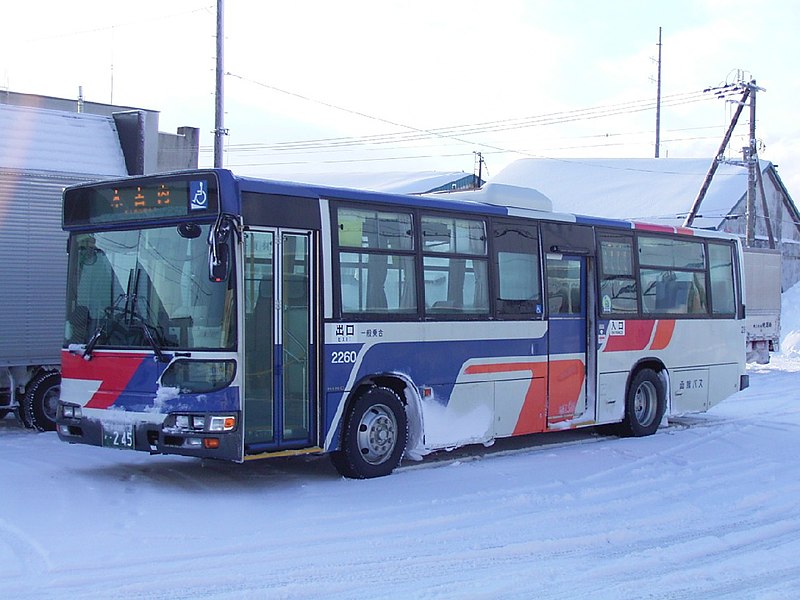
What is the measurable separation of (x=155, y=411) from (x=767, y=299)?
21020 mm

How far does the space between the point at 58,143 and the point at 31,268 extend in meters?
2.25

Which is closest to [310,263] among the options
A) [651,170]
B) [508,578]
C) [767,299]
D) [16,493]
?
[16,493]

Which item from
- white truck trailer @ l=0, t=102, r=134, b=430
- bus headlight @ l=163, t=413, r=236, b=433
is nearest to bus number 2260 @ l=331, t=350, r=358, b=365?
bus headlight @ l=163, t=413, r=236, b=433

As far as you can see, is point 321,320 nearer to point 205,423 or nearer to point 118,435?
point 205,423

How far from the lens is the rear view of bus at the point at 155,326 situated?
9.16 meters

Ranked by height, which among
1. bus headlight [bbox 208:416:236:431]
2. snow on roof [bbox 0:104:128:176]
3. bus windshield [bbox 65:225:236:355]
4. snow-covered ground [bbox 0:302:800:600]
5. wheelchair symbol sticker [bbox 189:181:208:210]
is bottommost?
snow-covered ground [bbox 0:302:800:600]

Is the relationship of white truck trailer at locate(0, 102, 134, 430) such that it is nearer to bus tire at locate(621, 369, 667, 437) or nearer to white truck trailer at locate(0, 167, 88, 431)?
white truck trailer at locate(0, 167, 88, 431)

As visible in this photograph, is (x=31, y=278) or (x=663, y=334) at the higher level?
(x=31, y=278)

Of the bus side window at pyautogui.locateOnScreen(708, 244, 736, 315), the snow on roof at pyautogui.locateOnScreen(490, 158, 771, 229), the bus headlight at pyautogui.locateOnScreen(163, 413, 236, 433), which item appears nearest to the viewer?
the bus headlight at pyautogui.locateOnScreen(163, 413, 236, 433)

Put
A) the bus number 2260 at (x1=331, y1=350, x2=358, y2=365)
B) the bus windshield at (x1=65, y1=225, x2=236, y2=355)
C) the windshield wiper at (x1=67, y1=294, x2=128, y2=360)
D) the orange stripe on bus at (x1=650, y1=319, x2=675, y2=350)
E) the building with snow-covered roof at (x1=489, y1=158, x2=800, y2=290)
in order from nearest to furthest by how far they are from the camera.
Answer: the bus windshield at (x1=65, y1=225, x2=236, y2=355) < the windshield wiper at (x1=67, y1=294, x2=128, y2=360) < the bus number 2260 at (x1=331, y1=350, x2=358, y2=365) < the orange stripe on bus at (x1=650, y1=319, x2=675, y2=350) < the building with snow-covered roof at (x1=489, y1=158, x2=800, y2=290)

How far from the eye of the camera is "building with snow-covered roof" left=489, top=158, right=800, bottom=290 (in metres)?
47.2

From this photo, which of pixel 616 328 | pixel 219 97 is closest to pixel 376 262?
pixel 616 328

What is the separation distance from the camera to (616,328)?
551 inches

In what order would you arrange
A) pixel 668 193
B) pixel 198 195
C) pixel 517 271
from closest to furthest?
pixel 198 195
pixel 517 271
pixel 668 193
